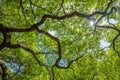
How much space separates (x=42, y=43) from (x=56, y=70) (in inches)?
89.5

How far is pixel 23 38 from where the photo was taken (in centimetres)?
2011

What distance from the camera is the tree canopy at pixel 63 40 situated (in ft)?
62.3

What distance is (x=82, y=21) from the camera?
65.4 feet

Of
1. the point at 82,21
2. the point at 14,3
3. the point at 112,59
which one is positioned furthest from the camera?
the point at 112,59

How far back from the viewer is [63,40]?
2038 cm

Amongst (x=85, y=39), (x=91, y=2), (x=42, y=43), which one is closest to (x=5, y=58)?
(x=42, y=43)

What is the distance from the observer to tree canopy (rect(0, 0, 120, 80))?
62.3ft

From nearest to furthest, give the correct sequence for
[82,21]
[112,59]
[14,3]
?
[14,3] → [82,21] → [112,59]

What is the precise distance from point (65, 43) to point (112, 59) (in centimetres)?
406

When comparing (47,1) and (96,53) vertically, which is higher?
(47,1)

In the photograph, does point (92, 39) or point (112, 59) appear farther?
point (112, 59)

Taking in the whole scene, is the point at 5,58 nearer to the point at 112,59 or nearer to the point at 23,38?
the point at 23,38

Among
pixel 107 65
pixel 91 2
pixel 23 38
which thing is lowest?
pixel 107 65

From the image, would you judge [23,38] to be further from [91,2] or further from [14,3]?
[91,2]
